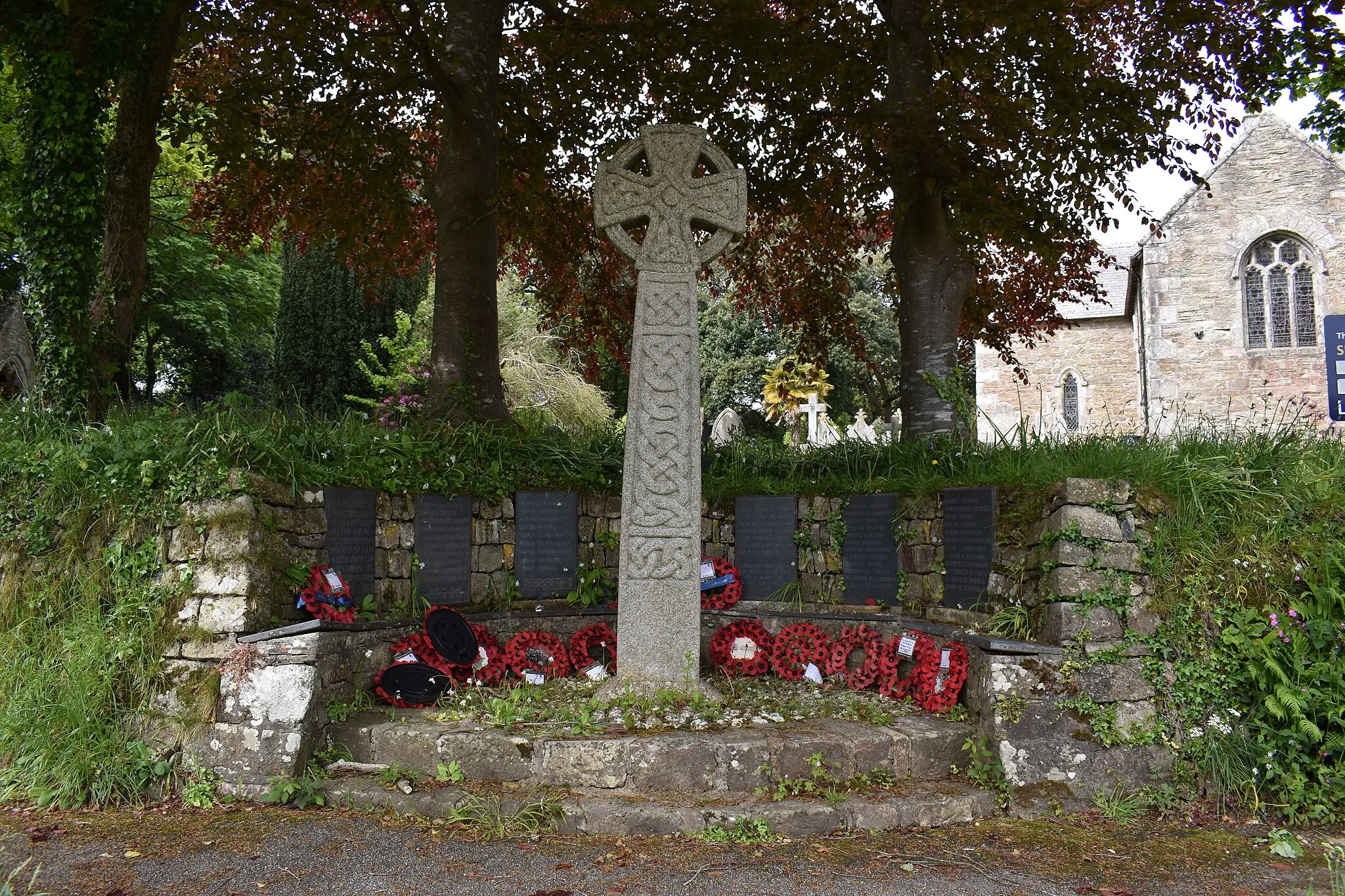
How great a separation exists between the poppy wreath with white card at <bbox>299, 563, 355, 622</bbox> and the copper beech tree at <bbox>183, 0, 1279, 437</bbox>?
7.61ft

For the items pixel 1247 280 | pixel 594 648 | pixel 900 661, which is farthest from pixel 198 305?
pixel 1247 280

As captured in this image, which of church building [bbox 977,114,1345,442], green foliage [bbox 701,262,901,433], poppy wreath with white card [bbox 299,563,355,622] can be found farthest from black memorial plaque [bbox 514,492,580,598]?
green foliage [bbox 701,262,901,433]

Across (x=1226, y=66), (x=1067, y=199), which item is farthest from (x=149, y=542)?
(x=1226, y=66)

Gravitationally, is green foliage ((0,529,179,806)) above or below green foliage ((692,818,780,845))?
above

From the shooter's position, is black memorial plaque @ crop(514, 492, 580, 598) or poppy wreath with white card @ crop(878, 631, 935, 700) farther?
black memorial plaque @ crop(514, 492, 580, 598)

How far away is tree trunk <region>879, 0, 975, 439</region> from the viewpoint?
7.64m

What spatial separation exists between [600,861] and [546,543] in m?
3.40

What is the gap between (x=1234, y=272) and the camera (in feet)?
63.7

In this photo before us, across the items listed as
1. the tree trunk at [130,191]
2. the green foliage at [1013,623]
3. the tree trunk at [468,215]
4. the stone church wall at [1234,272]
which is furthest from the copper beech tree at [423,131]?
the stone church wall at [1234,272]

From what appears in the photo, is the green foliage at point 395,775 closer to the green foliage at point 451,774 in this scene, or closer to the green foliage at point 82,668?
the green foliage at point 451,774

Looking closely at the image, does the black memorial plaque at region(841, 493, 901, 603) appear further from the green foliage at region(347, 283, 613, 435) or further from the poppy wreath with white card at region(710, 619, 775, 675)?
the green foliage at region(347, 283, 613, 435)

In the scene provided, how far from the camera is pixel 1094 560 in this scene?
4828 millimetres

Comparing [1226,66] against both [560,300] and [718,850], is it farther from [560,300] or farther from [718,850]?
[718,850]

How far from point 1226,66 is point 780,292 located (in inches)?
202
